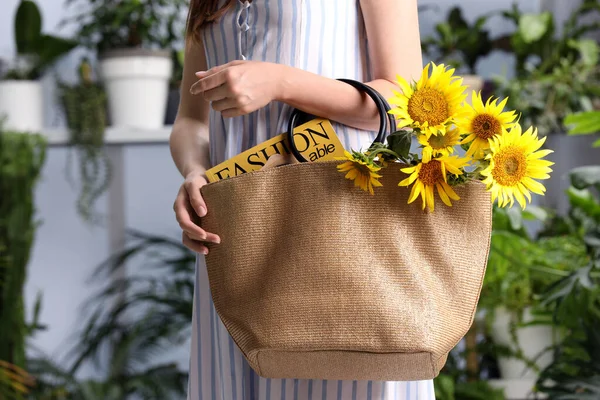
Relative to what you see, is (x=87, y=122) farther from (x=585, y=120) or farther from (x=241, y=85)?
(x=241, y=85)

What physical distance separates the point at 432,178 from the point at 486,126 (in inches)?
2.8

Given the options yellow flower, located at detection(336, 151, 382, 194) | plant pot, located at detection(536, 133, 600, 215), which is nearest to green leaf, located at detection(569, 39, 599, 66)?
plant pot, located at detection(536, 133, 600, 215)

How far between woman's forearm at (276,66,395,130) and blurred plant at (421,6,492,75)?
59.8 inches

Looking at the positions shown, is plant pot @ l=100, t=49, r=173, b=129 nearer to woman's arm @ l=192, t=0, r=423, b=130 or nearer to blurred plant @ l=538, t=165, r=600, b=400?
blurred plant @ l=538, t=165, r=600, b=400

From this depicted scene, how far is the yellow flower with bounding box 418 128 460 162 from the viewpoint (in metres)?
0.60

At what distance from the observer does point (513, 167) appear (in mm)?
617

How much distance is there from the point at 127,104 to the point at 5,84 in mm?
365

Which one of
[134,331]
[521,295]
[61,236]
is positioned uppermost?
[61,236]

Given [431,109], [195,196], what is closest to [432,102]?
[431,109]

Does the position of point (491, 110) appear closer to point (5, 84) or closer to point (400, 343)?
point (400, 343)

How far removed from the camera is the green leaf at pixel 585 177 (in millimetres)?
1335

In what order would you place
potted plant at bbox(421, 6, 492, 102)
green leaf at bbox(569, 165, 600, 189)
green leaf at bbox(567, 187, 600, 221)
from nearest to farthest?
green leaf at bbox(569, 165, 600, 189) < green leaf at bbox(567, 187, 600, 221) < potted plant at bbox(421, 6, 492, 102)

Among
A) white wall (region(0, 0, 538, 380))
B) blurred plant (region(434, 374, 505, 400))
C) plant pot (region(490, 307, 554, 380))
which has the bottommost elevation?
blurred plant (region(434, 374, 505, 400))

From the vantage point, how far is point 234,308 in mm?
655
